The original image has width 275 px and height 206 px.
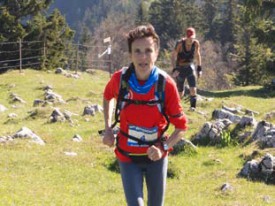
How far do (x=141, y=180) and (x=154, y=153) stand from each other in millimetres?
445

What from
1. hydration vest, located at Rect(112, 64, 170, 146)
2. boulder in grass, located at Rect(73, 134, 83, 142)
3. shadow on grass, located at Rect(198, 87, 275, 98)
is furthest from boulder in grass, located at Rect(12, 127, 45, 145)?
shadow on grass, located at Rect(198, 87, 275, 98)

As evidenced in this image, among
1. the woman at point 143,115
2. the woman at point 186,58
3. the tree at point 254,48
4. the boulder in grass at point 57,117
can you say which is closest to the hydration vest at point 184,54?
the woman at point 186,58

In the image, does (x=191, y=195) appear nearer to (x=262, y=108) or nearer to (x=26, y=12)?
(x=262, y=108)

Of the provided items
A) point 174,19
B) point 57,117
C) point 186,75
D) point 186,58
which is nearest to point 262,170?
point 186,58

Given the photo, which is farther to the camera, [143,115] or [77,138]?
[77,138]

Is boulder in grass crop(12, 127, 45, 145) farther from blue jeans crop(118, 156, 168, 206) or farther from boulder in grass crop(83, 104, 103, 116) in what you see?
blue jeans crop(118, 156, 168, 206)

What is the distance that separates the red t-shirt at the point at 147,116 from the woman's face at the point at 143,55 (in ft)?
A: 0.61

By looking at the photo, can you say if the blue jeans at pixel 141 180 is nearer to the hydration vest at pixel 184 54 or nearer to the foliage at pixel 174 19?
the hydration vest at pixel 184 54

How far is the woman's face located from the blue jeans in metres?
0.89

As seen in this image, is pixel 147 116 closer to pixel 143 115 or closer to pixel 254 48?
pixel 143 115

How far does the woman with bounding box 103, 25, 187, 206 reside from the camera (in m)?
4.98

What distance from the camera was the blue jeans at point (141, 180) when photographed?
5098mm

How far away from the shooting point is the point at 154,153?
4887 millimetres

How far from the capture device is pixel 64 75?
32.3 metres
